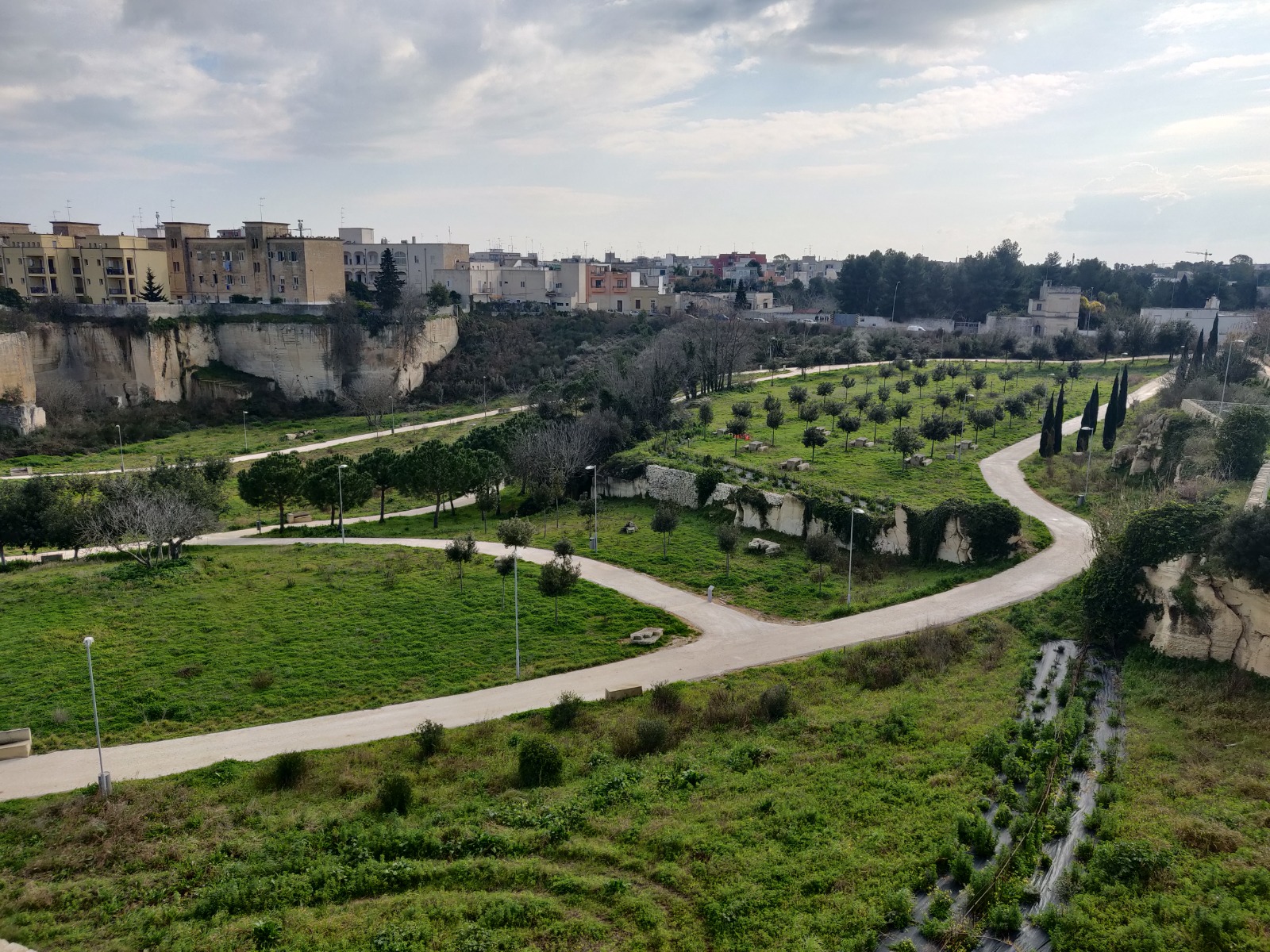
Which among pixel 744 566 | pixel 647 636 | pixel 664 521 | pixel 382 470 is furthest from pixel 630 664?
pixel 382 470

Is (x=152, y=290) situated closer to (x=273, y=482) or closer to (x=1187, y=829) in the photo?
(x=273, y=482)

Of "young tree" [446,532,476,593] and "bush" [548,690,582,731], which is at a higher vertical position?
"young tree" [446,532,476,593]

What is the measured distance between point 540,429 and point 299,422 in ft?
84.9

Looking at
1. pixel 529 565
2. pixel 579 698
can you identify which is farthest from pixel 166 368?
pixel 579 698

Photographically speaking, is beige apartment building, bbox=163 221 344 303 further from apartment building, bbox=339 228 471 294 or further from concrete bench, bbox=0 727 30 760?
concrete bench, bbox=0 727 30 760

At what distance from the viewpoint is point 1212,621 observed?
1941 centimetres

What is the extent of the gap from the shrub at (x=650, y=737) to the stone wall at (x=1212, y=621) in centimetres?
1193

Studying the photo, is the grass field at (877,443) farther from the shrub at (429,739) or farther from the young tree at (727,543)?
the shrub at (429,739)

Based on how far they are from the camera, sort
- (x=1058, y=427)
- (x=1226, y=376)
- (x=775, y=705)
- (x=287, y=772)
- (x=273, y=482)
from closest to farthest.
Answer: (x=287, y=772), (x=775, y=705), (x=273, y=482), (x=1058, y=427), (x=1226, y=376)

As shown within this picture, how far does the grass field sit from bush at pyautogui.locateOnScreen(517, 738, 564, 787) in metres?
18.4

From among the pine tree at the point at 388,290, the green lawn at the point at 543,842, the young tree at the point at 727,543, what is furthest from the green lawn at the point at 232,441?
the green lawn at the point at 543,842

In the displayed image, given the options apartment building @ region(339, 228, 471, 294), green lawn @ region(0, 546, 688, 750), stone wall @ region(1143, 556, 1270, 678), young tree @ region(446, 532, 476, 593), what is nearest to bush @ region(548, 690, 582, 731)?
green lawn @ region(0, 546, 688, 750)

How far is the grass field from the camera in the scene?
110ft

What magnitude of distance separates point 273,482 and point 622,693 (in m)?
21.2
